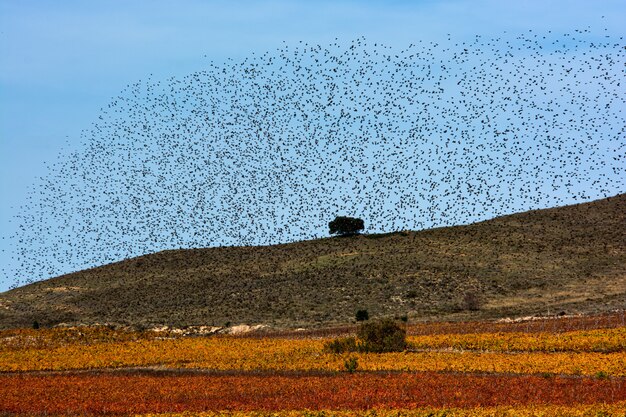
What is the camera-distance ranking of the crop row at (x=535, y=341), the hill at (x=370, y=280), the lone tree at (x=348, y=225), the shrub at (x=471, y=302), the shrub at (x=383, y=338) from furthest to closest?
the lone tree at (x=348, y=225) → the hill at (x=370, y=280) → the shrub at (x=471, y=302) → the shrub at (x=383, y=338) → the crop row at (x=535, y=341)

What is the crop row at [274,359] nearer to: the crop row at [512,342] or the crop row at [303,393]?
the crop row at [512,342]

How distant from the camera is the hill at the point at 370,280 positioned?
100625 mm

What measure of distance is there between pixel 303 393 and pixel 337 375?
7.46 m

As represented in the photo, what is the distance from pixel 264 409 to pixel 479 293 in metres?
72.8

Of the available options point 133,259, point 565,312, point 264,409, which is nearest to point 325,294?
point 565,312

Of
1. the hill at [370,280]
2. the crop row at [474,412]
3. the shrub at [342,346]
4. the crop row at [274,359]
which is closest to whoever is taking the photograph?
the crop row at [474,412]

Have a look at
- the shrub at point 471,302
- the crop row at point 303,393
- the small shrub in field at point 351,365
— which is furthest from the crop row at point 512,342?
the shrub at point 471,302

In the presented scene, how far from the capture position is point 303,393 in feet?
130

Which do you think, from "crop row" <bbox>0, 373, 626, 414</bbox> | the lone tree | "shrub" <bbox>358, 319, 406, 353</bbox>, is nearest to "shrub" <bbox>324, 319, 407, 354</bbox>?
"shrub" <bbox>358, 319, 406, 353</bbox>

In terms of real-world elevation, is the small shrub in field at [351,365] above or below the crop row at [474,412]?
above

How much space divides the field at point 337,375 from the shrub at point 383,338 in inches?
62.8

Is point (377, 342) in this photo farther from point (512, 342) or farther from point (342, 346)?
point (512, 342)

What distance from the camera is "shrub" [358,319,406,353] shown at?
5850 centimetres

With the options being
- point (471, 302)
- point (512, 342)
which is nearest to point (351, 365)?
point (512, 342)
